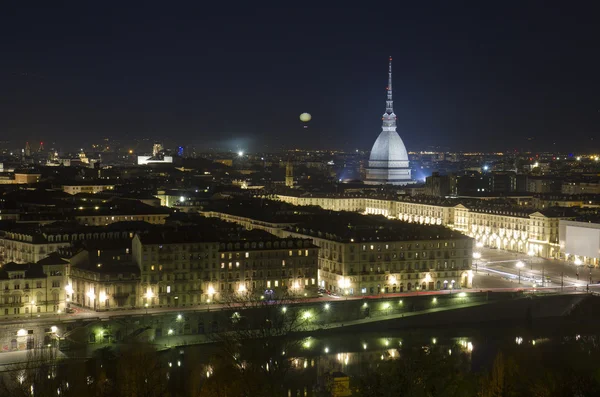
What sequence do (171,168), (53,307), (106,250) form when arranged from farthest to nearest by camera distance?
1. (171,168)
2. (106,250)
3. (53,307)

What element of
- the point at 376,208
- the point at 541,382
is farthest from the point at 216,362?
the point at 376,208

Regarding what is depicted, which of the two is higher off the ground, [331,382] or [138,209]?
[138,209]

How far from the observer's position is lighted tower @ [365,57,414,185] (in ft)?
332

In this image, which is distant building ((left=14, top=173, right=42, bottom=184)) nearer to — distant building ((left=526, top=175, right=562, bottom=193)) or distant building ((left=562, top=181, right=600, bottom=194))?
distant building ((left=526, top=175, right=562, bottom=193))

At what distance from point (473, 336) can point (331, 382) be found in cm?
1256

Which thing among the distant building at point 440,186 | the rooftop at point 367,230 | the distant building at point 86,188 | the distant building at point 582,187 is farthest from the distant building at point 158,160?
the rooftop at point 367,230

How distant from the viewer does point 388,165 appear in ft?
334

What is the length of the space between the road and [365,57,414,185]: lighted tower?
141 feet

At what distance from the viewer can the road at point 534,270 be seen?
158ft

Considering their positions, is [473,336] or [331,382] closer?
[331,382]

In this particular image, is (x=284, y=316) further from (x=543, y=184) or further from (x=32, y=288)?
(x=543, y=184)

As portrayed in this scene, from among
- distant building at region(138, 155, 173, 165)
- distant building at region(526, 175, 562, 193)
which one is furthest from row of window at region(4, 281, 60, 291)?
distant building at region(138, 155, 173, 165)

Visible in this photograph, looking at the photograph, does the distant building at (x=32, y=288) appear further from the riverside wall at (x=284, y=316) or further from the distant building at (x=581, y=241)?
the distant building at (x=581, y=241)

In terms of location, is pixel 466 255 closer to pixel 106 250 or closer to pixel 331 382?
pixel 106 250
